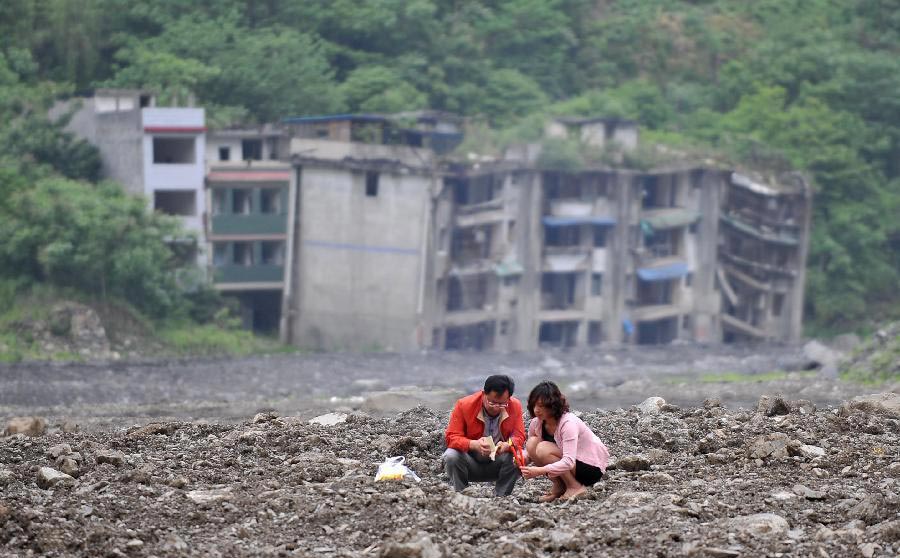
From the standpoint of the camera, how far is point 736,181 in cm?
5094

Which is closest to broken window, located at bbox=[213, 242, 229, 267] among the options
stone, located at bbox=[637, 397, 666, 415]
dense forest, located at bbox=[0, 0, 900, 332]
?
dense forest, located at bbox=[0, 0, 900, 332]

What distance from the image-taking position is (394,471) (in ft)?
39.5

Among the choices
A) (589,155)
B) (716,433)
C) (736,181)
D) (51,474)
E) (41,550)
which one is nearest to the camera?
(41,550)

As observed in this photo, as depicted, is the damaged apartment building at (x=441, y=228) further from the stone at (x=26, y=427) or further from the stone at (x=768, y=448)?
the stone at (x=768, y=448)

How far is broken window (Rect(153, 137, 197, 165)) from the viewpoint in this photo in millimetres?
41625

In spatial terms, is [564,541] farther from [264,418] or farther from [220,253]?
[220,253]

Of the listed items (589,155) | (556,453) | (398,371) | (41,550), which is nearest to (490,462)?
(556,453)

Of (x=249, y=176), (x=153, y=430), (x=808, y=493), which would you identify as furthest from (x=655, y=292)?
(x=808, y=493)

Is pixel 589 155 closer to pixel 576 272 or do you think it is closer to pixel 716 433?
pixel 576 272

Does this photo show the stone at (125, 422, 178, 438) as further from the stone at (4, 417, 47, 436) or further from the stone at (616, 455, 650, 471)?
the stone at (616, 455, 650, 471)

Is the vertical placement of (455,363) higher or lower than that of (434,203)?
lower

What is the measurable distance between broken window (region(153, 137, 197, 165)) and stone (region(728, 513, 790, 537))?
32.9 metres

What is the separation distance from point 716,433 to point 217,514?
17.2ft

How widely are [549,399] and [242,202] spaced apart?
3291 cm
